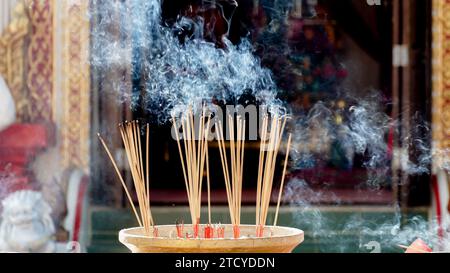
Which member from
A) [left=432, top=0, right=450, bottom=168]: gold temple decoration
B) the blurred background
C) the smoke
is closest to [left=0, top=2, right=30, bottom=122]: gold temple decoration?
the blurred background

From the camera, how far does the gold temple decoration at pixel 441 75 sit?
5051 millimetres

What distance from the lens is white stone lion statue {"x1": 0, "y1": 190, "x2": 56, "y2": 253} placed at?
4.91 m

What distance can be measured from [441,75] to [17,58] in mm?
2094

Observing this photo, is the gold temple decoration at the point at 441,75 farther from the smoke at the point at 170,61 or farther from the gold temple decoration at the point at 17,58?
the gold temple decoration at the point at 17,58

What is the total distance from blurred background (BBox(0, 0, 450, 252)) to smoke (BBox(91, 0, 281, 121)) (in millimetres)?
11

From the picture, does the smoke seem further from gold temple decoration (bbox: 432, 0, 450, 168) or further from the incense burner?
A: the incense burner

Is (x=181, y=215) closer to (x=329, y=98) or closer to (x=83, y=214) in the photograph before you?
(x=83, y=214)

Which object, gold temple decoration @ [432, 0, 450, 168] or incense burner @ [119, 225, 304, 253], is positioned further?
gold temple decoration @ [432, 0, 450, 168]

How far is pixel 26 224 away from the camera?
16.2 ft

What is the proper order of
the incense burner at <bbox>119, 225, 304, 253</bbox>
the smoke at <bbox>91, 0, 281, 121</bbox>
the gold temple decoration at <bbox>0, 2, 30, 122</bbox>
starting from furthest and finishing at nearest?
the gold temple decoration at <bbox>0, 2, 30, 122</bbox>, the smoke at <bbox>91, 0, 281, 121</bbox>, the incense burner at <bbox>119, 225, 304, 253</bbox>

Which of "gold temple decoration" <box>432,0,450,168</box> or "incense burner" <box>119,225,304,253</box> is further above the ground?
"gold temple decoration" <box>432,0,450,168</box>
